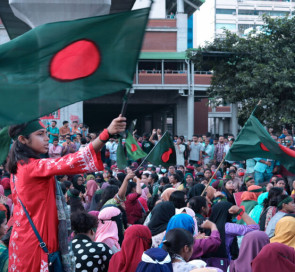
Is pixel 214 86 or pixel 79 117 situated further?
pixel 79 117

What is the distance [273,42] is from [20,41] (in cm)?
1823

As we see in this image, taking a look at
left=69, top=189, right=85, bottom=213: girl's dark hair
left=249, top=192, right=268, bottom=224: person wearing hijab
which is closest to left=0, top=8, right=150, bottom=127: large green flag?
left=69, top=189, right=85, bottom=213: girl's dark hair

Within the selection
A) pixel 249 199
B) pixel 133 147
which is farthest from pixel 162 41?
pixel 249 199

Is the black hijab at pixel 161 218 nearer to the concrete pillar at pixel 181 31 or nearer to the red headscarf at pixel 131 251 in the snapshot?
the red headscarf at pixel 131 251

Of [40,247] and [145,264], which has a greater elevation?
[40,247]

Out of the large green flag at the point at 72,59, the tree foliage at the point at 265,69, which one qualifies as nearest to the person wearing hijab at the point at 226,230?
the large green flag at the point at 72,59

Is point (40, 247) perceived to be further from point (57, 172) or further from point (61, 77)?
point (61, 77)

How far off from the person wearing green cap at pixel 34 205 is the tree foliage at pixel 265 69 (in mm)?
16664

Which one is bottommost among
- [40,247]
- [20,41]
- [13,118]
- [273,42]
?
[40,247]

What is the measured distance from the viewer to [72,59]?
129 inches

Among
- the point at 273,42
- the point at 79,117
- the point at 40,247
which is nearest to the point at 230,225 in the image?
the point at 40,247

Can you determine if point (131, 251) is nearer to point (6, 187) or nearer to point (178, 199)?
point (178, 199)

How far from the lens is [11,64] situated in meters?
3.23

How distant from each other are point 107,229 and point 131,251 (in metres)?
1.42
